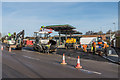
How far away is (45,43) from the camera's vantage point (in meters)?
20.3

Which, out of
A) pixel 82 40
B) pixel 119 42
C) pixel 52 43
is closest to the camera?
pixel 52 43

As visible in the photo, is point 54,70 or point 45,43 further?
point 45,43

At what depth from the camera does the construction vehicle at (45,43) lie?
19.8 m

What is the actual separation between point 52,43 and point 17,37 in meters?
8.22

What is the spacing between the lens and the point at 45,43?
20.3 meters

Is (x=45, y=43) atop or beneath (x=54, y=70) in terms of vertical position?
atop

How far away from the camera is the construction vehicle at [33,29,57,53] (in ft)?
65.0

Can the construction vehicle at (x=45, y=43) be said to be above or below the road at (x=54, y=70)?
above

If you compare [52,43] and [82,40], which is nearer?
[52,43]

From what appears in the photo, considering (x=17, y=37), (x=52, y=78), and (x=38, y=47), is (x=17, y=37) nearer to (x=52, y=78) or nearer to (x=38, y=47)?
(x=38, y=47)

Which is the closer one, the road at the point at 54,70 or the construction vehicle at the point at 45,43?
the road at the point at 54,70

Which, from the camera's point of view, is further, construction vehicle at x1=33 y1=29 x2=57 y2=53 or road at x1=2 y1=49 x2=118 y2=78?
construction vehicle at x1=33 y1=29 x2=57 y2=53

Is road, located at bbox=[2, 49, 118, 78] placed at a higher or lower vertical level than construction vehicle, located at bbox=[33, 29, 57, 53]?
lower

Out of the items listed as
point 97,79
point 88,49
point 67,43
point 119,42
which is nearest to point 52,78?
point 97,79
